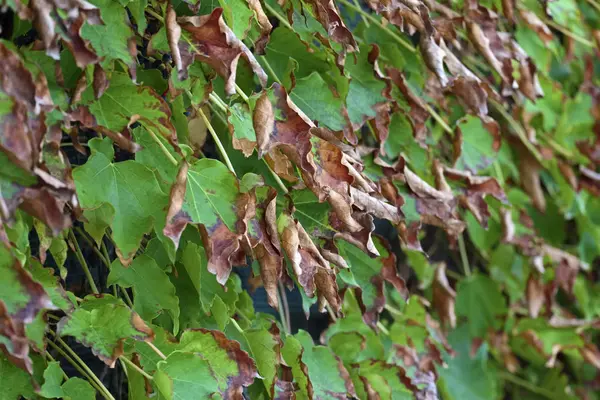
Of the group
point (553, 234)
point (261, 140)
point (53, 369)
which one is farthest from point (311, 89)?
point (553, 234)

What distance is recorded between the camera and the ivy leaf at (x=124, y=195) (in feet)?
2.65

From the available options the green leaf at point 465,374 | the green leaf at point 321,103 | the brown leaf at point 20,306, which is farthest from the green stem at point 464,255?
the brown leaf at point 20,306

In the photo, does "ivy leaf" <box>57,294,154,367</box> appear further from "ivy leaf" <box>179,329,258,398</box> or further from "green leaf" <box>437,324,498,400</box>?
Result: "green leaf" <box>437,324,498,400</box>

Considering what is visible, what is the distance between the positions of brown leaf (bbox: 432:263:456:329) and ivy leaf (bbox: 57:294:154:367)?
0.89m

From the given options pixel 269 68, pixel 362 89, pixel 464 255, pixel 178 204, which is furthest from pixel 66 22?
pixel 464 255

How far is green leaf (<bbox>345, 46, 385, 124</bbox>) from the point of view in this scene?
1157mm

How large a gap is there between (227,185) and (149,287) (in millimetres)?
158

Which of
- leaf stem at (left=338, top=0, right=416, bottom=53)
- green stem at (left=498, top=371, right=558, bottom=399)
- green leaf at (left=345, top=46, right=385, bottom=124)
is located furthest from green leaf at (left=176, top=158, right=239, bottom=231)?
green stem at (left=498, top=371, right=558, bottom=399)

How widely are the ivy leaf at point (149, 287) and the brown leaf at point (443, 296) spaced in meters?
0.82

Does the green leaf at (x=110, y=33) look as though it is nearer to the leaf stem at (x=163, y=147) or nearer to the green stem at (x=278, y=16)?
the leaf stem at (x=163, y=147)

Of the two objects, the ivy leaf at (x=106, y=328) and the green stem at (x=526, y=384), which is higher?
the ivy leaf at (x=106, y=328)

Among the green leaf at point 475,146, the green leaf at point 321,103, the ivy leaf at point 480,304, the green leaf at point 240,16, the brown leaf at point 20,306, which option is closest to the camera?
the brown leaf at point 20,306

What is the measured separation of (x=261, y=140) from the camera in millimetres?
826

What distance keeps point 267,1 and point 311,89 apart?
0.51 ft
